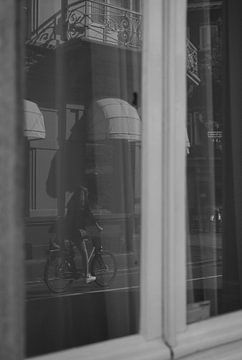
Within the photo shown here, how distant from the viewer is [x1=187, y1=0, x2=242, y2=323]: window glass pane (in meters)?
1.86

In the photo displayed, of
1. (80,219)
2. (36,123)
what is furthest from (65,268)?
(36,123)

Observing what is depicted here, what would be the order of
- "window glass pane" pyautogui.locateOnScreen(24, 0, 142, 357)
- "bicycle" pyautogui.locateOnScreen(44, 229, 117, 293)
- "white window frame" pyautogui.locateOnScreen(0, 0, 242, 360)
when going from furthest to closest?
"bicycle" pyautogui.locateOnScreen(44, 229, 117, 293), "window glass pane" pyautogui.locateOnScreen(24, 0, 142, 357), "white window frame" pyautogui.locateOnScreen(0, 0, 242, 360)

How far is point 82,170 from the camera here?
7.41 feet

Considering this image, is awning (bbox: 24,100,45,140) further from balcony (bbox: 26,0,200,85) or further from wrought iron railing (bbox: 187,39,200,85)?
wrought iron railing (bbox: 187,39,200,85)

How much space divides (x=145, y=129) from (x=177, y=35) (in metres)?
0.29

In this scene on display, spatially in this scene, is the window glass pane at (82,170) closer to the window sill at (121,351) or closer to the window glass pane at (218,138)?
the window sill at (121,351)

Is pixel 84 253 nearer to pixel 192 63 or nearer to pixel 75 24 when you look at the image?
pixel 192 63

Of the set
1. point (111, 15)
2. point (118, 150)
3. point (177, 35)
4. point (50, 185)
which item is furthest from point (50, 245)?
point (177, 35)

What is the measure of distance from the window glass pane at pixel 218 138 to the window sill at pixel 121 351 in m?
0.55

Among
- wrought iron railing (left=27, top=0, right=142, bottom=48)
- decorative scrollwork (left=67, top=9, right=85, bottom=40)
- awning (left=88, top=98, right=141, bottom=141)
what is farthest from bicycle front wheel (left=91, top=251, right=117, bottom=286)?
decorative scrollwork (left=67, top=9, right=85, bottom=40)

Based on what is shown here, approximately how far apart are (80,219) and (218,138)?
1.03m

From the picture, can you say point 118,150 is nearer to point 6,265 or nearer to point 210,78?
point 210,78

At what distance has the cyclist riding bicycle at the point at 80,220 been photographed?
247 cm

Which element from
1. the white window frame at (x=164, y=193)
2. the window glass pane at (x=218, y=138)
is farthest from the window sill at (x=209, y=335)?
the window glass pane at (x=218, y=138)
